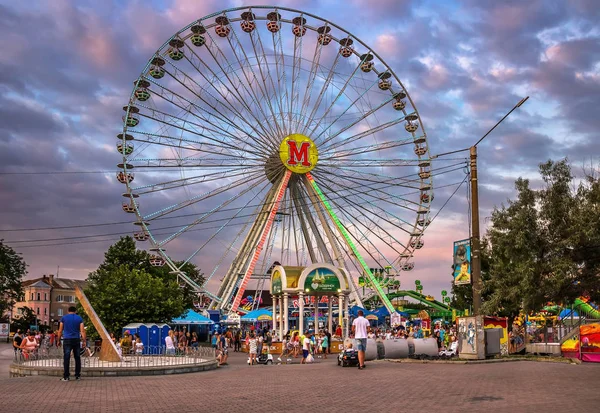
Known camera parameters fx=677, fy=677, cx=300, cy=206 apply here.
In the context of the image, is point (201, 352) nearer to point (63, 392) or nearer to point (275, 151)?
point (63, 392)

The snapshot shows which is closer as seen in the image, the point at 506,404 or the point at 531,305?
the point at 506,404

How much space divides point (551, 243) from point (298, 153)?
24118 millimetres

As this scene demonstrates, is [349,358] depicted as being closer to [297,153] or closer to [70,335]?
[70,335]

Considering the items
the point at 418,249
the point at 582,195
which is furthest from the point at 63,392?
the point at 418,249

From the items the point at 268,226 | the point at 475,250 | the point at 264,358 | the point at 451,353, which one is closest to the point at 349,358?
the point at 475,250

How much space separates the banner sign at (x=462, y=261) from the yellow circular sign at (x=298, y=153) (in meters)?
22.9

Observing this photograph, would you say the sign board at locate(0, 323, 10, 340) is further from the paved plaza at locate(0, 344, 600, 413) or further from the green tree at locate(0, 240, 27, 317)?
the paved plaza at locate(0, 344, 600, 413)

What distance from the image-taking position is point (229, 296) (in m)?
48.5

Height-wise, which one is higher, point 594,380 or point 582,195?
point 582,195

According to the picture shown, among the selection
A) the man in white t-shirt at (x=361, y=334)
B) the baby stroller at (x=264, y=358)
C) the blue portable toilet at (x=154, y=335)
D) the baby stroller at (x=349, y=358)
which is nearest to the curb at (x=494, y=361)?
the baby stroller at (x=349, y=358)

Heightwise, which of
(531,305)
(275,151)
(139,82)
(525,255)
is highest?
(139,82)

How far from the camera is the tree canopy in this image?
25047 millimetres

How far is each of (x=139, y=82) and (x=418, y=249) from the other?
79.9 ft

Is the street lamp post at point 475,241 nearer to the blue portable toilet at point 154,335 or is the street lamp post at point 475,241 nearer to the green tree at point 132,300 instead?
the blue portable toilet at point 154,335
